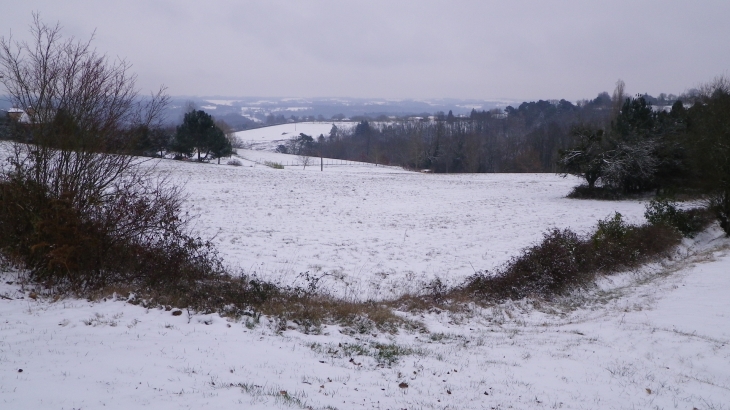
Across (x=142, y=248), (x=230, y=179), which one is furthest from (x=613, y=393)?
(x=230, y=179)

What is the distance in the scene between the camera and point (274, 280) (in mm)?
11141

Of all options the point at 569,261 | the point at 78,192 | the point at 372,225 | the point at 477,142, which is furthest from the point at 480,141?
the point at 78,192

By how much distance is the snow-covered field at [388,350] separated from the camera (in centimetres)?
505

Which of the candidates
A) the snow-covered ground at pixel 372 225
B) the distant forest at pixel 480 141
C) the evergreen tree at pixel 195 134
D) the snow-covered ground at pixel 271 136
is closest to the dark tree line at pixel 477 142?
the distant forest at pixel 480 141

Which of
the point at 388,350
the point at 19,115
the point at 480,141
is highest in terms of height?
the point at 480,141

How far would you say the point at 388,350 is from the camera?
7219 mm

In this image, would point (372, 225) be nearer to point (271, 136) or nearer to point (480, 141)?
point (480, 141)

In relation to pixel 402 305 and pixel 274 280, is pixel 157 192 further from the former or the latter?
pixel 402 305

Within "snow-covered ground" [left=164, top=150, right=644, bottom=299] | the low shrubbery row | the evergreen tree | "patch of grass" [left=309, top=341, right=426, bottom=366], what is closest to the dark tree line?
"snow-covered ground" [left=164, top=150, right=644, bottom=299]

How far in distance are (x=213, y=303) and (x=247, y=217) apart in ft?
35.2

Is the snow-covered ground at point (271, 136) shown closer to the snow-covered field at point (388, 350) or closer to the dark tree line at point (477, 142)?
the dark tree line at point (477, 142)

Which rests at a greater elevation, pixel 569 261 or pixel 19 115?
pixel 19 115

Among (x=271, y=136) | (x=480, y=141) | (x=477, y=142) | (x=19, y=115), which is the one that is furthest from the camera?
(x=271, y=136)

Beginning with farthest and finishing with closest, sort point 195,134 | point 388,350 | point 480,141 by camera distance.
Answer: point 480,141
point 195,134
point 388,350
